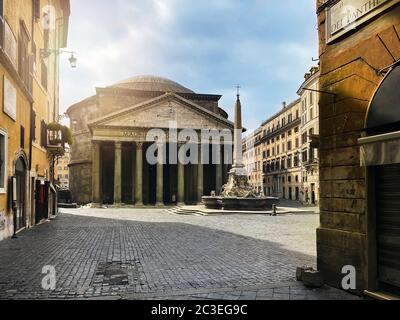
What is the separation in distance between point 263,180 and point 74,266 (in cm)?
7344

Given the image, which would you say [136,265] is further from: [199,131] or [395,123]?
[199,131]

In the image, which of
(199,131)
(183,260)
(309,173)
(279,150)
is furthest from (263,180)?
(183,260)

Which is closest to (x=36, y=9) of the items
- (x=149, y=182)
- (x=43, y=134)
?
(x=43, y=134)

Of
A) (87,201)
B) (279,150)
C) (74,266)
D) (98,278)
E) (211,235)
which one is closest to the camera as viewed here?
(98,278)

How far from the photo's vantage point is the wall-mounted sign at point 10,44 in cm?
1289

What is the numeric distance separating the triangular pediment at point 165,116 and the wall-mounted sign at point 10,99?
30.7 meters

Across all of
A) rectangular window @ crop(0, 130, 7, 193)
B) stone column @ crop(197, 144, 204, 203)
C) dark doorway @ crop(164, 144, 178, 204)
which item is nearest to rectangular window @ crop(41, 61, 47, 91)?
rectangular window @ crop(0, 130, 7, 193)

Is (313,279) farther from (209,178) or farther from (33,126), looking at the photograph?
(209,178)

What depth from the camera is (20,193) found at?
51.9ft

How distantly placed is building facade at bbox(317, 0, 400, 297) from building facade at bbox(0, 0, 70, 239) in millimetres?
10353

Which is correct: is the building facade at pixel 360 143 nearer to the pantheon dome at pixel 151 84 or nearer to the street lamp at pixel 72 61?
the street lamp at pixel 72 61

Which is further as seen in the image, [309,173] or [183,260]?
[309,173]

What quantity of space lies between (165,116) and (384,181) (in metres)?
42.6
